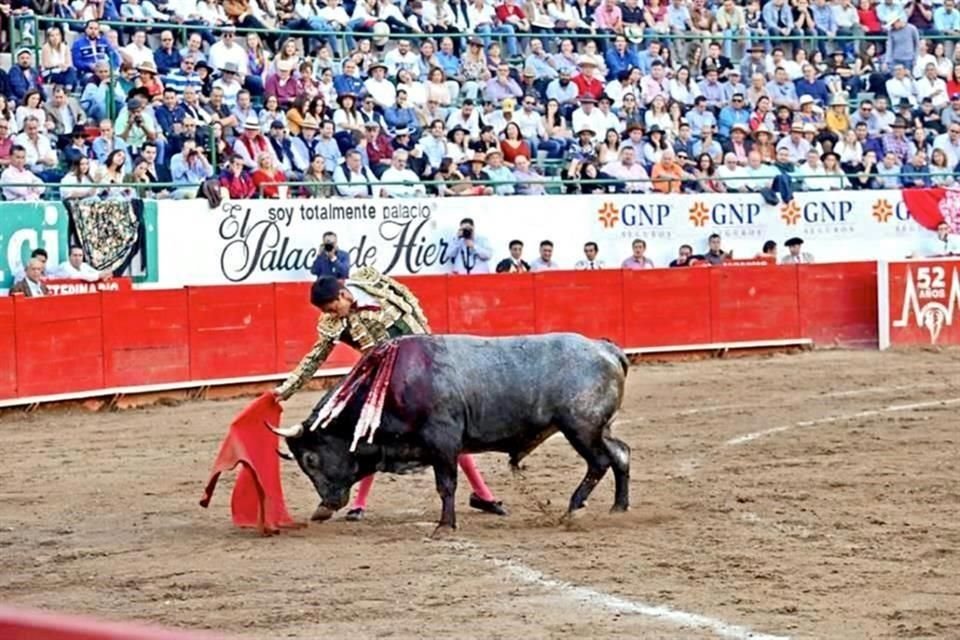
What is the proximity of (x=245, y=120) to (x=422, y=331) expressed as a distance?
8.85 meters

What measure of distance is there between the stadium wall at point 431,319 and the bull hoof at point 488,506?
6.60 m

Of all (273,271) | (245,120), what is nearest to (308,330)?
(273,271)

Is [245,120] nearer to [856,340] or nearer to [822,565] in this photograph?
[856,340]

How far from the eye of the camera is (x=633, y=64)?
2230cm

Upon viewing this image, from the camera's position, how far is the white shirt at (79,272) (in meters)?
16.1

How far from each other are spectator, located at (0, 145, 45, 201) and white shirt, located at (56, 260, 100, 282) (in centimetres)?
65

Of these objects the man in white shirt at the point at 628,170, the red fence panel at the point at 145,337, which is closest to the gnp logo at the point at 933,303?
the man in white shirt at the point at 628,170

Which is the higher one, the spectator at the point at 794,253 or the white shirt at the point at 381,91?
the white shirt at the point at 381,91

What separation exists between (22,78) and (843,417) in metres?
7.87

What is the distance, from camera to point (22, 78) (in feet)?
54.2

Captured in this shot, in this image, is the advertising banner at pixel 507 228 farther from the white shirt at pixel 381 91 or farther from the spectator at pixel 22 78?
the spectator at pixel 22 78

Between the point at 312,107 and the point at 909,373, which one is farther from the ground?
the point at 312,107

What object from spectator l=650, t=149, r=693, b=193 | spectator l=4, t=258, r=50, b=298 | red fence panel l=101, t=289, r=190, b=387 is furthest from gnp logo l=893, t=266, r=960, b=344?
spectator l=4, t=258, r=50, b=298

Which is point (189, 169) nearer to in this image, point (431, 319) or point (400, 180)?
point (400, 180)
